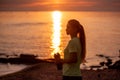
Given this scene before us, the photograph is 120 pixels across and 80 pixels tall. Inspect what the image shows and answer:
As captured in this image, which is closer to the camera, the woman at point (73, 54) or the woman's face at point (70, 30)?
the woman at point (73, 54)

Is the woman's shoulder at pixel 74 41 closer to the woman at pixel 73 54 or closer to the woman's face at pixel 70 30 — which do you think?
the woman at pixel 73 54

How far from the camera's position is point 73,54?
22.8 ft

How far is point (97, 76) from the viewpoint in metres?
21.7

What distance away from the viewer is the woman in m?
6.95

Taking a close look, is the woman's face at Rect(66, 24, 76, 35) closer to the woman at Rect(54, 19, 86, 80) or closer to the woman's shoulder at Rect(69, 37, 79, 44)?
the woman at Rect(54, 19, 86, 80)

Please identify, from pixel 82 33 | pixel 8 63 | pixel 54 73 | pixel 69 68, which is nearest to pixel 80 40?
pixel 82 33

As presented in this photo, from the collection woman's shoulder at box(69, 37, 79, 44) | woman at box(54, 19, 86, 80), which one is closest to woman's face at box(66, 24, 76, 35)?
woman at box(54, 19, 86, 80)

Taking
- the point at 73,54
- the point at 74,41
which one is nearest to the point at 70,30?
the point at 74,41

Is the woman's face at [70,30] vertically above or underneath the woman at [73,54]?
above

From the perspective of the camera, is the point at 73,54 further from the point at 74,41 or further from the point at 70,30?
the point at 70,30

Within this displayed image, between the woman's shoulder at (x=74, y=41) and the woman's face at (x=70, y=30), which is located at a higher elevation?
the woman's face at (x=70, y=30)

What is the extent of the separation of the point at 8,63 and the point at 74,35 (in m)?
32.2

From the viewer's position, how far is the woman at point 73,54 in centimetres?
695

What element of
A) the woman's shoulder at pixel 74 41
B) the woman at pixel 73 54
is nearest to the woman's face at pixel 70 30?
the woman at pixel 73 54
